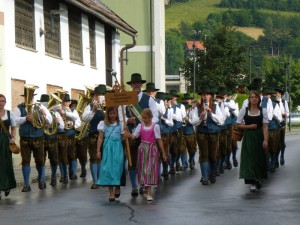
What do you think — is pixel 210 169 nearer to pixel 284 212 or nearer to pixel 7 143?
pixel 7 143

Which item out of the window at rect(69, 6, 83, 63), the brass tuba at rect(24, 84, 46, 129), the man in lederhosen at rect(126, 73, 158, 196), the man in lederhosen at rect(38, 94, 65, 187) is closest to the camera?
the man in lederhosen at rect(126, 73, 158, 196)

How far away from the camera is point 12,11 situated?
26406 mm

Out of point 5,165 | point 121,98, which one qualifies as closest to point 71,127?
point 5,165

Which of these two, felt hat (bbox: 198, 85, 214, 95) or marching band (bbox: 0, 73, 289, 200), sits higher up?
felt hat (bbox: 198, 85, 214, 95)

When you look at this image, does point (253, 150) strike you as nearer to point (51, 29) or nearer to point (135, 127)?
point (135, 127)

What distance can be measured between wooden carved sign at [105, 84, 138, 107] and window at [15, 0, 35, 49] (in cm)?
1278

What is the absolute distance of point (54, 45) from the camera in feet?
103

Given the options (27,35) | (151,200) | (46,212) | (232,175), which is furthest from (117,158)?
(27,35)

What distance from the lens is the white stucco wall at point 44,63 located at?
26234mm

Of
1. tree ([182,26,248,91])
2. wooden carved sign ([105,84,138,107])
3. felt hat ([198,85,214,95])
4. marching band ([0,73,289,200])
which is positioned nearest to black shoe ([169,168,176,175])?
marching band ([0,73,289,200])

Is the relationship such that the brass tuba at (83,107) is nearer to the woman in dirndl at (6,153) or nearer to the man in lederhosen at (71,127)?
the man in lederhosen at (71,127)

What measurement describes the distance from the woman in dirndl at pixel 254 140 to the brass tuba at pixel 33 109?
12.2 feet

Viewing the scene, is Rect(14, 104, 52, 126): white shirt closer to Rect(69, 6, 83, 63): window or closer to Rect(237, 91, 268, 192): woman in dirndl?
Rect(237, 91, 268, 192): woman in dirndl

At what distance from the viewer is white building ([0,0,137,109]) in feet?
86.6
